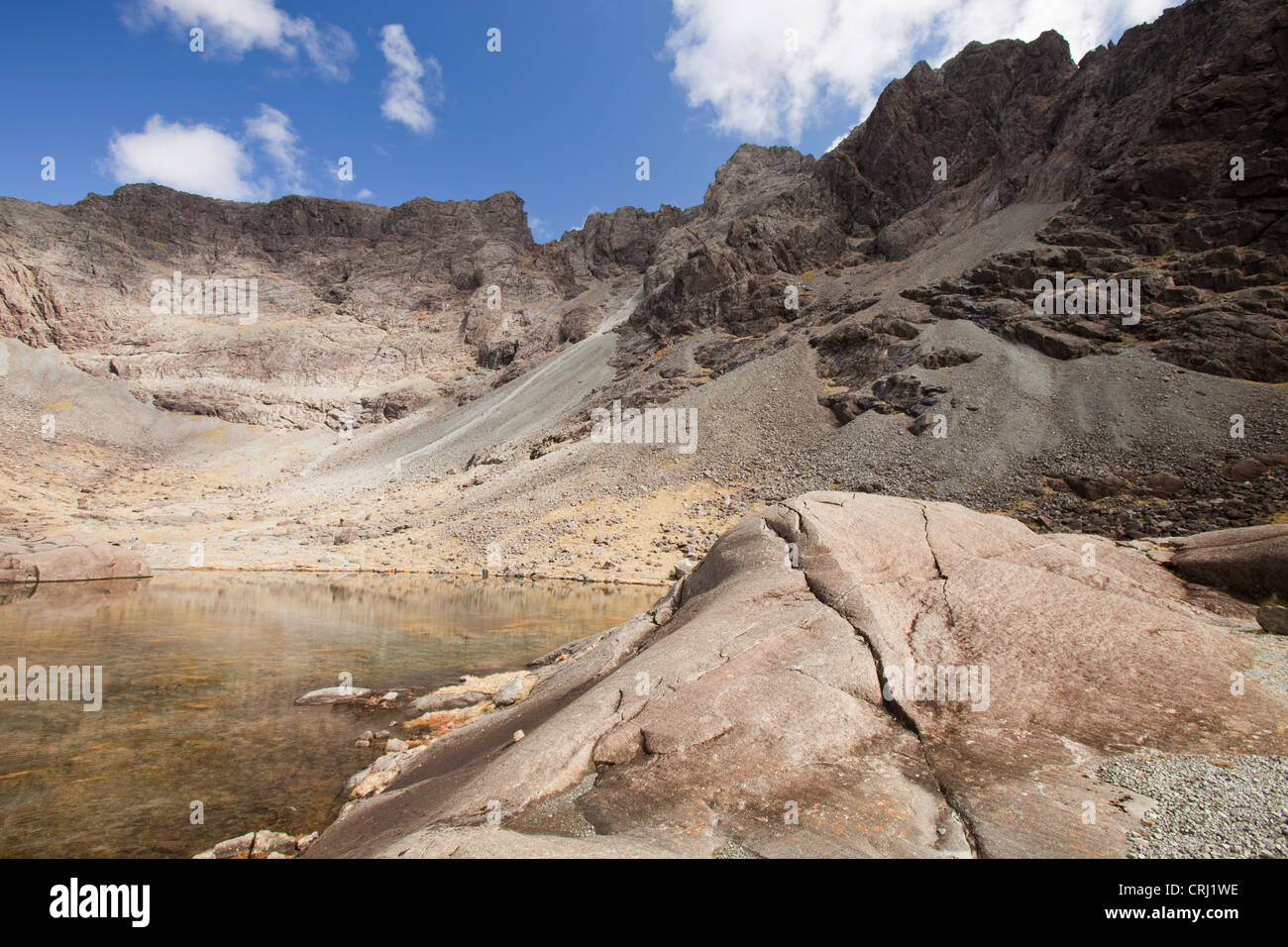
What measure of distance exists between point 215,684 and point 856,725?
1446 centimetres

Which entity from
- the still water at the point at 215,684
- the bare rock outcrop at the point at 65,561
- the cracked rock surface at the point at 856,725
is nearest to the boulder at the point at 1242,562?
the cracked rock surface at the point at 856,725

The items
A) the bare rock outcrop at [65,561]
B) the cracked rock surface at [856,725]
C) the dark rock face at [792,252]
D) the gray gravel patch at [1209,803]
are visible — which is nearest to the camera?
the gray gravel patch at [1209,803]

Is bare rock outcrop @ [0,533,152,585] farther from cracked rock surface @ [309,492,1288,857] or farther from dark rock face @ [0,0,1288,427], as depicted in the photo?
dark rock face @ [0,0,1288,427]

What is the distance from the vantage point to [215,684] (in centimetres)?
1341

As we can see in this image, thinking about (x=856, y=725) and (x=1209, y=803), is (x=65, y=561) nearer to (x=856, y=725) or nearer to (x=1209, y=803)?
→ (x=856, y=725)

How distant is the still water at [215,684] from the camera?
7711mm

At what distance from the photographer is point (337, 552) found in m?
38.7

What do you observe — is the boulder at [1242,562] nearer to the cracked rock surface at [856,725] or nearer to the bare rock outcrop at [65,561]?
the cracked rock surface at [856,725]

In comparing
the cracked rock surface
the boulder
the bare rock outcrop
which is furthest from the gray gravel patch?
the bare rock outcrop

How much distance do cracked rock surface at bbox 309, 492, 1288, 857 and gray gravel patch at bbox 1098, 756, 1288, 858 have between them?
7.4 inches

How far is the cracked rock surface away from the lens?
4.68 meters

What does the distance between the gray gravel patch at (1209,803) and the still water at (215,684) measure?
9.17 m

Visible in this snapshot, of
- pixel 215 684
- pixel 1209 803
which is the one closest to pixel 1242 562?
pixel 1209 803
